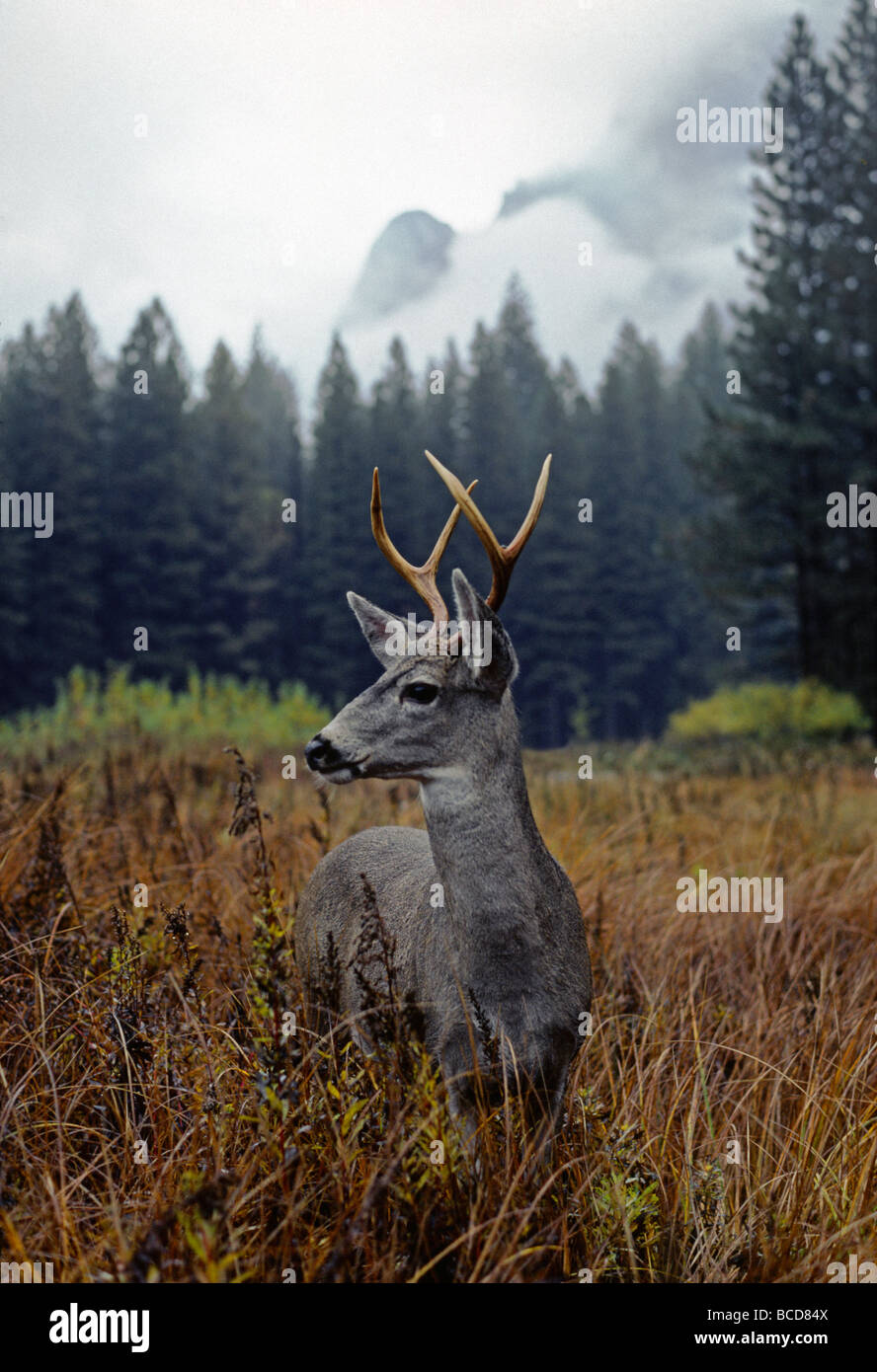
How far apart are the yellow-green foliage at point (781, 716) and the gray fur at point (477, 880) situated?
46.8 feet

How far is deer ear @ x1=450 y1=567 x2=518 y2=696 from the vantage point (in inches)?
93.6

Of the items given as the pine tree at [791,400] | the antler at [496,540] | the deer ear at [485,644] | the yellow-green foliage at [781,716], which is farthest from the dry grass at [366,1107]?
the pine tree at [791,400]

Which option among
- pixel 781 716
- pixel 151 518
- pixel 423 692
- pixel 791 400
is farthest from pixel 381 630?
pixel 151 518

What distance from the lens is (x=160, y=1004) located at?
2.92 meters

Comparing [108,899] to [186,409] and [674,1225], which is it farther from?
[186,409]

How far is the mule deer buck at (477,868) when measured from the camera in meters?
2.37

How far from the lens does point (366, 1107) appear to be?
2.37m

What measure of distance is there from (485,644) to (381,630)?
529mm

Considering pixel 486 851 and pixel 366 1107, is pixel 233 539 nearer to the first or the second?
pixel 486 851

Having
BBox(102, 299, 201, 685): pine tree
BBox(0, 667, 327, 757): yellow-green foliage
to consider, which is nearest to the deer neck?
BBox(0, 667, 327, 757): yellow-green foliage

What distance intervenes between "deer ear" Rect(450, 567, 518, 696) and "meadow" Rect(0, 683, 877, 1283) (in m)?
0.65

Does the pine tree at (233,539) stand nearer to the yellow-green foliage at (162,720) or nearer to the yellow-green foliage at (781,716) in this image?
the yellow-green foliage at (781,716)

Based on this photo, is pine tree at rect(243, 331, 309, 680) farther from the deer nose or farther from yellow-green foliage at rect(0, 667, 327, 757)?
the deer nose
